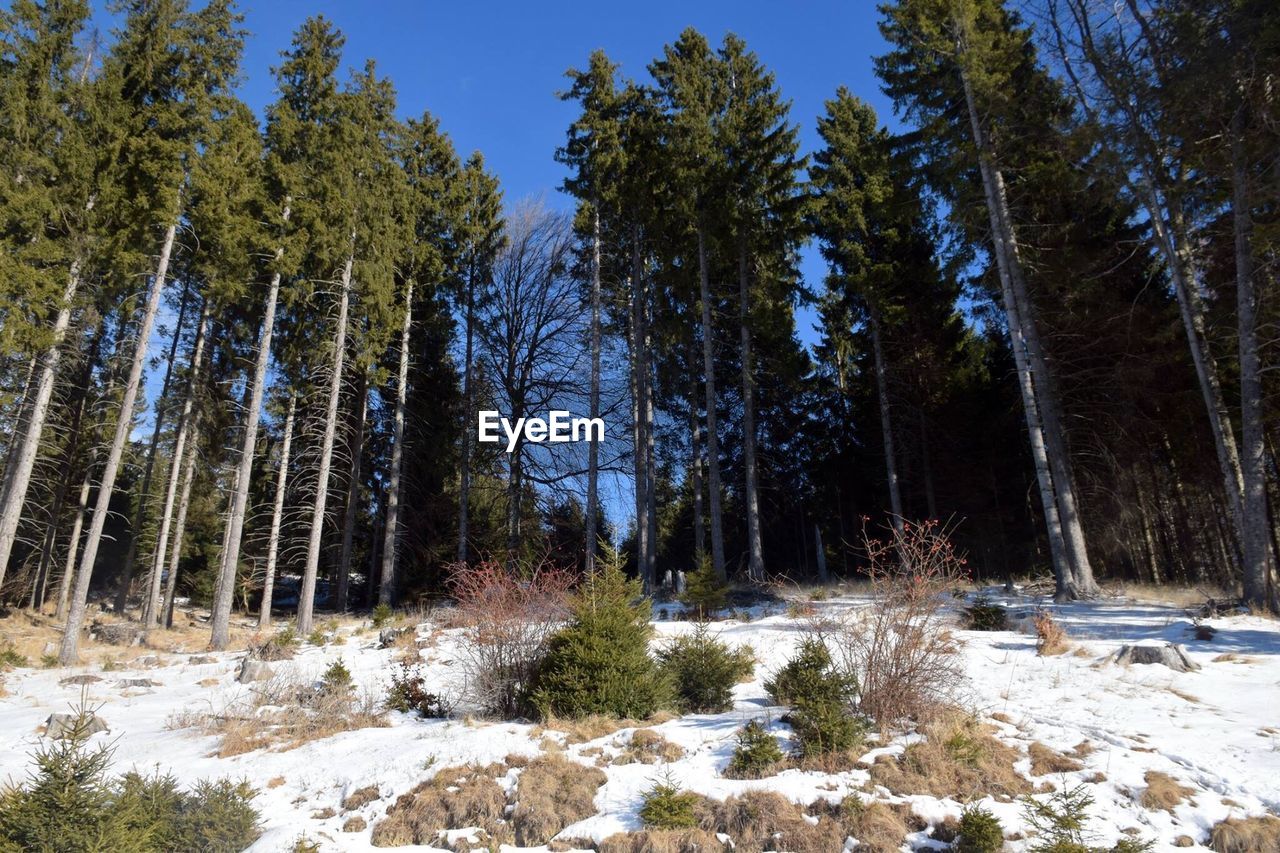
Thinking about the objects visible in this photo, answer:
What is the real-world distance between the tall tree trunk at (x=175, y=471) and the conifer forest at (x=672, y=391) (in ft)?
0.70

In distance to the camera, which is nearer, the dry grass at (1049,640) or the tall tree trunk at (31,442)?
the dry grass at (1049,640)

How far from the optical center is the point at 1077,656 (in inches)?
359

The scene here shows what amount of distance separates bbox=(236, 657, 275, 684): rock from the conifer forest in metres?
0.08

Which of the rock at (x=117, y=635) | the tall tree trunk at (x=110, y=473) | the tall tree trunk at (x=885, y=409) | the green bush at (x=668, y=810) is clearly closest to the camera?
the green bush at (x=668, y=810)

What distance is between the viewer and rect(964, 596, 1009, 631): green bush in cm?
1140

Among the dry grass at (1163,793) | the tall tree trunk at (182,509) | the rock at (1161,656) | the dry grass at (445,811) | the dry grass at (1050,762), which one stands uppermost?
the tall tree trunk at (182,509)

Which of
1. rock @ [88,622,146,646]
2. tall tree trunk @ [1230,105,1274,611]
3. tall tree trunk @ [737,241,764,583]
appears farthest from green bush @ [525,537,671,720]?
rock @ [88,622,146,646]

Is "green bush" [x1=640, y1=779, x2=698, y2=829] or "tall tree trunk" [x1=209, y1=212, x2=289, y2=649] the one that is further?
"tall tree trunk" [x1=209, y1=212, x2=289, y2=649]

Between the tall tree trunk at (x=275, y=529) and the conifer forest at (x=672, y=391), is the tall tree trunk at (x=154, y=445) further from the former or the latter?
the tall tree trunk at (x=275, y=529)

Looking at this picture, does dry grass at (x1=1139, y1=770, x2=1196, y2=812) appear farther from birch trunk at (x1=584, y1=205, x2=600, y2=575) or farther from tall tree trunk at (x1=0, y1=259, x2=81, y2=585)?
tall tree trunk at (x1=0, y1=259, x2=81, y2=585)

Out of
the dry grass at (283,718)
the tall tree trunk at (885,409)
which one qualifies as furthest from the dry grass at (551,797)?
the tall tree trunk at (885,409)

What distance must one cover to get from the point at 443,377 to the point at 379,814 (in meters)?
20.4

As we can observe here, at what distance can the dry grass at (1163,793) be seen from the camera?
16.6 ft

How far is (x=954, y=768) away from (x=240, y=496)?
16159 mm
